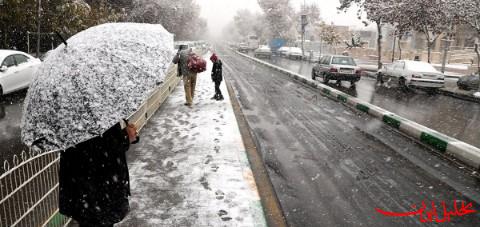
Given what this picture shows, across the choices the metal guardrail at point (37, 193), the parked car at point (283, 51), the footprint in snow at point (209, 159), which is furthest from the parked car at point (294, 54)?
the metal guardrail at point (37, 193)

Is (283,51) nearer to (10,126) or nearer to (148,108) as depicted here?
(148,108)

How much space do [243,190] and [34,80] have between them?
9.82ft

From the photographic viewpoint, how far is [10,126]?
26.8ft

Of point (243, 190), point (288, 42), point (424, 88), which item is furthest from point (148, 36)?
point (288, 42)

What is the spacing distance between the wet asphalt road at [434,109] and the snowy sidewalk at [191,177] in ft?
18.0

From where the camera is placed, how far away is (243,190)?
4816 millimetres

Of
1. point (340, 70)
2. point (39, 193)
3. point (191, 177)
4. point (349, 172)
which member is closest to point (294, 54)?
point (340, 70)

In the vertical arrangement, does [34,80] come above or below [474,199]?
above

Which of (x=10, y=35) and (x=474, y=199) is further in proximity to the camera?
(x=10, y=35)

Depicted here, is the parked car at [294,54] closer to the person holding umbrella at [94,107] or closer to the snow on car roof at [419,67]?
the snow on car roof at [419,67]

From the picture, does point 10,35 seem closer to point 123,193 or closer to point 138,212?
point 138,212

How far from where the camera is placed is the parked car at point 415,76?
1667 centimetres

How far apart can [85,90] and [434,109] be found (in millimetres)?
12629

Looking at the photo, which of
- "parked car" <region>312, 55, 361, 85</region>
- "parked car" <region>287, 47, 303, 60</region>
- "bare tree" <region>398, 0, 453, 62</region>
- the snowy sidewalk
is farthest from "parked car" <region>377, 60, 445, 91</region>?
"parked car" <region>287, 47, 303, 60</region>
